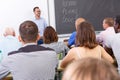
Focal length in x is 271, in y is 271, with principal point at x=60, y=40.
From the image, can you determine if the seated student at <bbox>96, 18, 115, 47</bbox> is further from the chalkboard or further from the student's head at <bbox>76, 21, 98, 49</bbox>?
the chalkboard

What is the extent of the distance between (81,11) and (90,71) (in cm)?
617

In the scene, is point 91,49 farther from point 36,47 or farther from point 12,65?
point 12,65

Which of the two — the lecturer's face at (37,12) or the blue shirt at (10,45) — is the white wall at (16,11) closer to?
the lecturer's face at (37,12)

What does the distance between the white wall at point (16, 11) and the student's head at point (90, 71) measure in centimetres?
563

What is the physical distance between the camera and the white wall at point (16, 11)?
20.9 feet

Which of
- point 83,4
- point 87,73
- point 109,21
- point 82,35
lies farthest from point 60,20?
point 87,73

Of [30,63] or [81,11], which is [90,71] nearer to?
[30,63]

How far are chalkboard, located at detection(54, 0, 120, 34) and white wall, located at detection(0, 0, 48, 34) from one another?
1.40 feet

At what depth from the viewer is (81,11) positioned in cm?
697

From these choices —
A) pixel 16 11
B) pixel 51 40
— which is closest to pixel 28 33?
pixel 51 40

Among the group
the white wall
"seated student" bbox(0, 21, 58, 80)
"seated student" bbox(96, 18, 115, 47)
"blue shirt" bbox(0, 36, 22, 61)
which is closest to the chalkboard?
the white wall

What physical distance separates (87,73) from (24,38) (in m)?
1.79

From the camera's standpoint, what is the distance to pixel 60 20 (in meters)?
6.82

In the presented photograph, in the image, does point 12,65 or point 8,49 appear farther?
point 8,49
